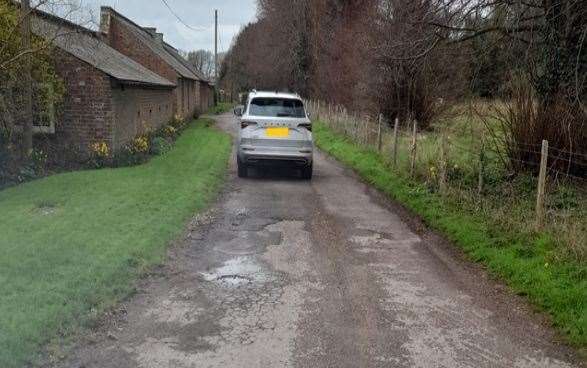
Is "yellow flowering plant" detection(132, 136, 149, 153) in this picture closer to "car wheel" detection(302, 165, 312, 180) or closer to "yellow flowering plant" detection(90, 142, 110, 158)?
"yellow flowering plant" detection(90, 142, 110, 158)

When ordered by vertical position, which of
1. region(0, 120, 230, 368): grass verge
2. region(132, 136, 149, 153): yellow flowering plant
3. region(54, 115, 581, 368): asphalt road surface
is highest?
region(132, 136, 149, 153): yellow flowering plant

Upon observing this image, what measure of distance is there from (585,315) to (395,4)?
1645 cm

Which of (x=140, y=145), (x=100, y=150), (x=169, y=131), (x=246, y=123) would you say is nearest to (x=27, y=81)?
(x=100, y=150)

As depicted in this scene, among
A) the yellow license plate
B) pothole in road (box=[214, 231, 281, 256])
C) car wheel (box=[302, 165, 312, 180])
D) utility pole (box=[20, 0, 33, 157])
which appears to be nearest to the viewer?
pothole in road (box=[214, 231, 281, 256])

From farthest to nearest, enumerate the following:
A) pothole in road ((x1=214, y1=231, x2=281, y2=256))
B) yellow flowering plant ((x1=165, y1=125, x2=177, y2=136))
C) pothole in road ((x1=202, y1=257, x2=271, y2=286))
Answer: yellow flowering plant ((x1=165, y1=125, x2=177, y2=136)), pothole in road ((x1=214, y1=231, x2=281, y2=256)), pothole in road ((x1=202, y1=257, x2=271, y2=286))

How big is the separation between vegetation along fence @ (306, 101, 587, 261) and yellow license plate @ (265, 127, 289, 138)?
2895mm

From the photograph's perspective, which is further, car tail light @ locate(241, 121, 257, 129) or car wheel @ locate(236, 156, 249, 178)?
car wheel @ locate(236, 156, 249, 178)

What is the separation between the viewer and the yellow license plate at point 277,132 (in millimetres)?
13266

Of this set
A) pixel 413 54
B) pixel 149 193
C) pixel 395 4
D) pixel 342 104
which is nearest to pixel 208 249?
pixel 149 193

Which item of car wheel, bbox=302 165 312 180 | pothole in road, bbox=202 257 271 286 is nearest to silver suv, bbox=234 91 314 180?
car wheel, bbox=302 165 312 180

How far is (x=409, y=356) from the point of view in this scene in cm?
459

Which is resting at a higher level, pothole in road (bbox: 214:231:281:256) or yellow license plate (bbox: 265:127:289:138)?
yellow license plate (bbox: 265:127:289:138)

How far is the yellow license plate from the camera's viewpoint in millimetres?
13266

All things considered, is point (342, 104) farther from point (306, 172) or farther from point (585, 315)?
point (585, 315)
